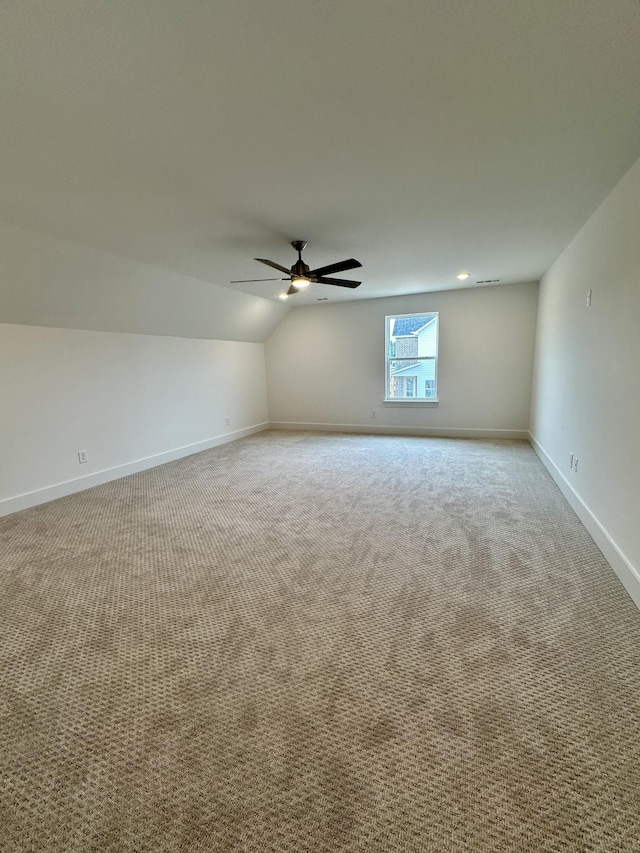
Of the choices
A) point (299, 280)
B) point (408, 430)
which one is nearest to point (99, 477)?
point (299, 280)

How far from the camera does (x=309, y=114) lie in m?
1.59

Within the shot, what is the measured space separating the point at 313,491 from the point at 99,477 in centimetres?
249

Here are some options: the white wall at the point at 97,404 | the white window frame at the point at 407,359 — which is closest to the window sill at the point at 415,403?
the white window frame at the point at 407,359

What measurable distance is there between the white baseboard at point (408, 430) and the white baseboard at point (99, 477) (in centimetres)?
143

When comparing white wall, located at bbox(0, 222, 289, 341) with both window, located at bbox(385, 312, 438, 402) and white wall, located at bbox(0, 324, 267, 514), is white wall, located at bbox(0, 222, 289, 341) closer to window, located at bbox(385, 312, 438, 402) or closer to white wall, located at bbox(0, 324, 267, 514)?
white wall, located at bbox(0, 324, 267, 514)

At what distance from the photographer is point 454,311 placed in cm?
565

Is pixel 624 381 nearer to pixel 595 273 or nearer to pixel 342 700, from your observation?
pixel 595 273

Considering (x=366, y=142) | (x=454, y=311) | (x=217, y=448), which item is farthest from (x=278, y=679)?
(x=454, y=311)

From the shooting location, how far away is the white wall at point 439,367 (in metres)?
5.46

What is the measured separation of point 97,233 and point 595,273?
3842 mm

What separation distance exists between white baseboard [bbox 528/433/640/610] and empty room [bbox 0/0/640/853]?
25mm

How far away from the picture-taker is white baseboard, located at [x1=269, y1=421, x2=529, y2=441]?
5.67 metres

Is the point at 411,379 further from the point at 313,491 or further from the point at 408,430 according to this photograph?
the point at 313,491

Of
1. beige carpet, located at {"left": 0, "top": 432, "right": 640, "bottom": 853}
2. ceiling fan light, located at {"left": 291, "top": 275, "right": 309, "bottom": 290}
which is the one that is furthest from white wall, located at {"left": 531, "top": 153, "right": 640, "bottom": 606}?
ceiling fan light, located at {"left": 291, "top": 275, "right": 309, "bottom": 290}
